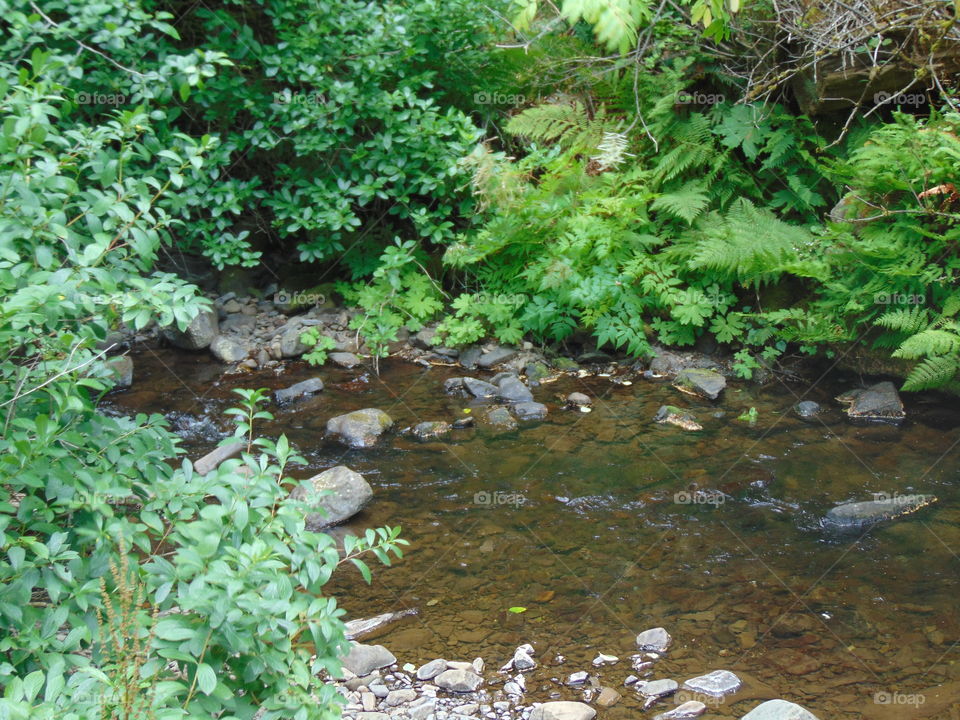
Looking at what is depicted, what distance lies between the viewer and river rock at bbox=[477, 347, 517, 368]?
264 inches

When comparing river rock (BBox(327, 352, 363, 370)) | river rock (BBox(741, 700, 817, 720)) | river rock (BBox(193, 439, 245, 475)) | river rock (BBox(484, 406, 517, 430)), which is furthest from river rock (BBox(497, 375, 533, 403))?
river rock (BBox(741, 700, 817, 720))

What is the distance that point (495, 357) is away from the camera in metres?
6.73

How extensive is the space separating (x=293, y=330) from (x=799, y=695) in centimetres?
540

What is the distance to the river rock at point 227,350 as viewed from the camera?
6.87m

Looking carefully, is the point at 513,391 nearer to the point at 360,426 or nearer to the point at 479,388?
the point at 479,388

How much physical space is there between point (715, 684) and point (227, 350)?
5223 mm

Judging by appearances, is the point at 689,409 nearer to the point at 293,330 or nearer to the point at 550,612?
the point at 550,612

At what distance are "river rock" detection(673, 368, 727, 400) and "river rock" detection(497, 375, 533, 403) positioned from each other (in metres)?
1.23

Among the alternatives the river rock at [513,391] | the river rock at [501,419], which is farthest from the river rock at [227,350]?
the river rock at [501,419]

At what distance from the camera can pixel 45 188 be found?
226cm

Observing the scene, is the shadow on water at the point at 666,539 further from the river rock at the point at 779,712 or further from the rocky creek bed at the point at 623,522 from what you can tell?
the river rock at the point at 779,712

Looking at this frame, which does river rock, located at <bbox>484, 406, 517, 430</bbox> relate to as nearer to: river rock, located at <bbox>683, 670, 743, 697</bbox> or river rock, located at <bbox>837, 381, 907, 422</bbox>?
river rock, located at <bbox>837, 381, 907, 422</bbox>

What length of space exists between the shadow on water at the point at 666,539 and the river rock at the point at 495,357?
2.14ft

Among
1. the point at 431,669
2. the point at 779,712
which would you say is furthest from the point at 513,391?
the point at 779,712
